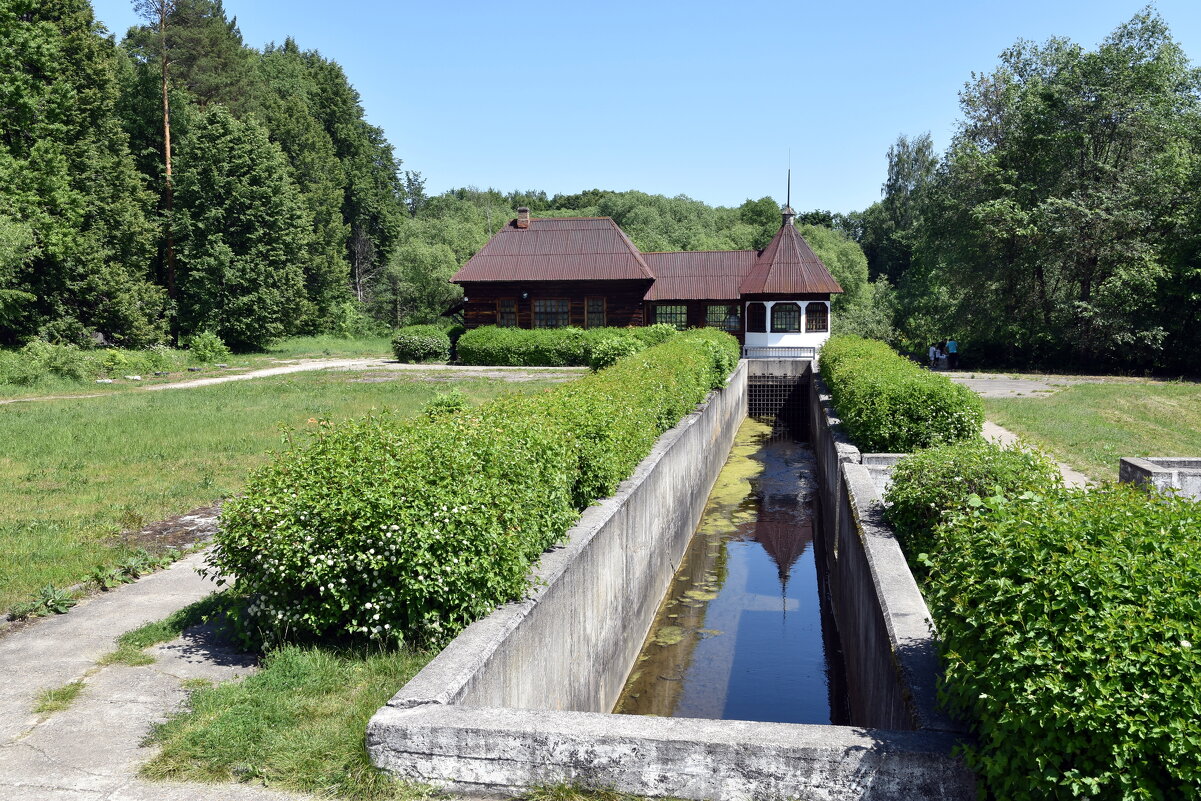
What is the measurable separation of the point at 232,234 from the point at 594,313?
19.9m

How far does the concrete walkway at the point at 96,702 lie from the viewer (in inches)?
155

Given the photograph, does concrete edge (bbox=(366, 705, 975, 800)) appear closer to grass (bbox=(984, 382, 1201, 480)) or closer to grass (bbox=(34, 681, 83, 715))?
grass (bbox=(34, 681, 83, 715))

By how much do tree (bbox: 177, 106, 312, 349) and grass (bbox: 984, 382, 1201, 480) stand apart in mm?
34894

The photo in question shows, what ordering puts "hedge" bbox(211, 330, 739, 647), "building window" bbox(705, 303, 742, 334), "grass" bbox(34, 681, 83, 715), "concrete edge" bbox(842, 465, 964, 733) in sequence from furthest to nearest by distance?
"building window" bbox(705, 303, 742, 334) < "hedge" bbox(211, 330, 739, 647) < "grass" bbox(34, 681, 83, 715) < "concrete edge" bbox(842, 465, 964, 733)

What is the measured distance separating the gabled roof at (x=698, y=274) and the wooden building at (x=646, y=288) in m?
0.04

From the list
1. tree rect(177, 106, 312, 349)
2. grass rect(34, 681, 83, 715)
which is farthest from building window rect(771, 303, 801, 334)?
grass rect(34, 681, 83, 715)

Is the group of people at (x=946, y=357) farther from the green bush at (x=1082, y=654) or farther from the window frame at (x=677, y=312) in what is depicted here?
the green bush at (x=1082, y=654)

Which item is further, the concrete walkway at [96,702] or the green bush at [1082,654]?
the concrete walkway at [96,702]

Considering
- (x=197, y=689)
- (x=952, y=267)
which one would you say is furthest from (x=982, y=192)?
(x=197, y=689)

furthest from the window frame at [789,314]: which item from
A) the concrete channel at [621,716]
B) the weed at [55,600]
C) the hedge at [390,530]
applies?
the weed at [55,600]

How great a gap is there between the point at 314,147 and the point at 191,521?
54.9 metres

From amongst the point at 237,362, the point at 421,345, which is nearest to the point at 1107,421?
the point at 421,345

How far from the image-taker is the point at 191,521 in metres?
9.61

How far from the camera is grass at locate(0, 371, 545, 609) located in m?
8.20
